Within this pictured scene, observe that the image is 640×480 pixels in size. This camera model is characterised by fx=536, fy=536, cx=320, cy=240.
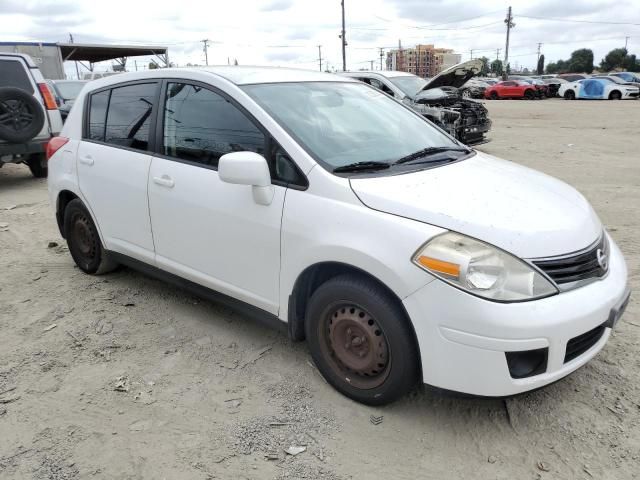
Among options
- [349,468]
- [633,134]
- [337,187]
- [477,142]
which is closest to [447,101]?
[477,142]

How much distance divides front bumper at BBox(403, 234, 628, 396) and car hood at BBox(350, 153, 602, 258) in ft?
0.83

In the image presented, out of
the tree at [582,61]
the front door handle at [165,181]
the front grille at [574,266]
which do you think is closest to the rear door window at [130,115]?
the front door handle at [165,181]

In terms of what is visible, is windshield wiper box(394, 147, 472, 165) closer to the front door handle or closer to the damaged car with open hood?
the front door handle

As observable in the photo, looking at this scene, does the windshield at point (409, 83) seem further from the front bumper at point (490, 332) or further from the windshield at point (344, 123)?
the front bumper at point (490, 332)

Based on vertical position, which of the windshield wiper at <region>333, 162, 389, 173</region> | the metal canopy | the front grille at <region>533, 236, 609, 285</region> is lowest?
the front grille at <region>533, 236, 609, 285</region>

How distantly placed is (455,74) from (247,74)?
8168 millimetres

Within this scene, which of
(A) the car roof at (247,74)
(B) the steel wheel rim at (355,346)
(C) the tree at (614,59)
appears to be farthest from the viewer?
(C) the tree at (614,59)

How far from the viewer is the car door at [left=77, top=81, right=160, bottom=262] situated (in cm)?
372

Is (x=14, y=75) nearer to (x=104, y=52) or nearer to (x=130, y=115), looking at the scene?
(x=130, y=115)

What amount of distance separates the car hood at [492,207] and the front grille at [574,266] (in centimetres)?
4

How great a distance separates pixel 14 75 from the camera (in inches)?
333

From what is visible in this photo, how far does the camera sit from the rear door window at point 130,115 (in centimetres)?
373

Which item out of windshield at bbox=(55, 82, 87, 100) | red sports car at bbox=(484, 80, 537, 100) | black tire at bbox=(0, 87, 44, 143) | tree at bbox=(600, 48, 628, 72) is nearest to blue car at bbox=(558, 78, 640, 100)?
red sports car at bbox=(484, 80, 537, 100)

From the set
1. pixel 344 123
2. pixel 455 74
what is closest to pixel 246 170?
pixel 344 123
